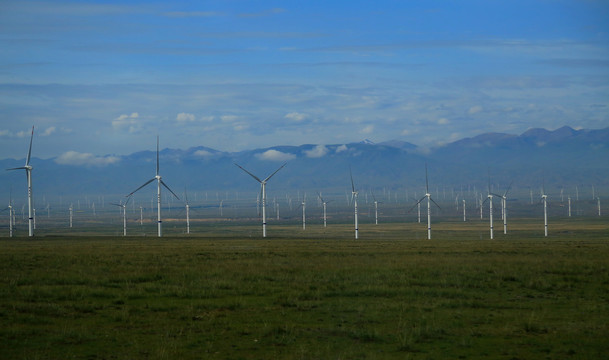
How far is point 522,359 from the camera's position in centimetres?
1914

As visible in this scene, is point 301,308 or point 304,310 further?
point 301,308

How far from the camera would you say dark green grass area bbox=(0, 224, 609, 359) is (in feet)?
66.3

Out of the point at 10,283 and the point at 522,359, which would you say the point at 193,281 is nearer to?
the point at 10,283

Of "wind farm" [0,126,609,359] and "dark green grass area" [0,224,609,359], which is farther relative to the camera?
"wind farm" [0,126,609,359]

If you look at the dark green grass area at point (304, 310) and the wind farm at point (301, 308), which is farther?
the wind farm at point (301, 308)

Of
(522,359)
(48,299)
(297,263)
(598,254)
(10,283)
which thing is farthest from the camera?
(598,254)

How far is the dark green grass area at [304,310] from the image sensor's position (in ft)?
66.3

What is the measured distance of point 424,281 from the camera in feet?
112

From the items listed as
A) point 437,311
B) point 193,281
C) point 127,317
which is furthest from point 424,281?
point 127,317

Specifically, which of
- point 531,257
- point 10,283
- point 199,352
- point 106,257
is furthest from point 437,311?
point 106,257

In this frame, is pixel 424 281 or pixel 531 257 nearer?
pixel 424 281

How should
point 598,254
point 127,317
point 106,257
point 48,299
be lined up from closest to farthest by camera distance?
point 127,317 → point 48,299 → point 106,257 → point 598,254

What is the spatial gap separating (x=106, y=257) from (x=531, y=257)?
27.9 m

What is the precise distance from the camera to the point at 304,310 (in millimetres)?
26484
